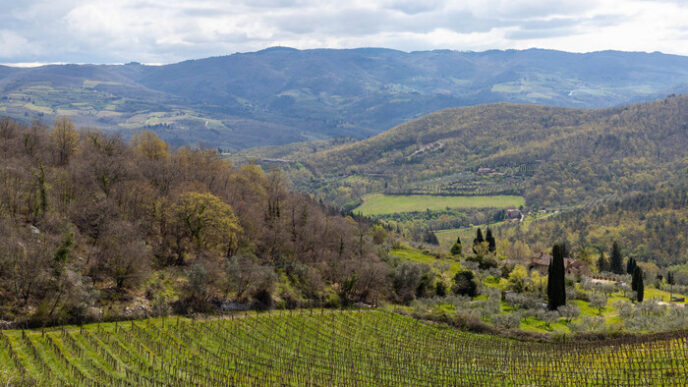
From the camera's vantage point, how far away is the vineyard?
1350 inches

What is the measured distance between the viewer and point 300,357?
42656 millimetres

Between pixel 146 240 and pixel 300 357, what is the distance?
26.7 m

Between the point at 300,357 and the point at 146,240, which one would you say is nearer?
the point at 300,357

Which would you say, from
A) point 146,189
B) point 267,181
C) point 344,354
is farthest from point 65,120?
point 344,354

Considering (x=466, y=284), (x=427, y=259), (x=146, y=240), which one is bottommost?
(x=427, y=259)

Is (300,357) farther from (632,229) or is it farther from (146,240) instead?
(632,229)

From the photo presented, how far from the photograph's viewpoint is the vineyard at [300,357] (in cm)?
3428

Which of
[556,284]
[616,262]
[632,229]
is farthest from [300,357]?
[632,229]

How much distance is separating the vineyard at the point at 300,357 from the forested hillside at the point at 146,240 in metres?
4.09

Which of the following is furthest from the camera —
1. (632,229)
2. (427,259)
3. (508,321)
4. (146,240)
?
(632,229)

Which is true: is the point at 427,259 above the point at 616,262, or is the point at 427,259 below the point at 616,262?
above

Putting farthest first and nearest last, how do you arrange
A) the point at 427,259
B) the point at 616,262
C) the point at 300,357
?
the point at 616,262, the point at 427,259, the point at 300,357

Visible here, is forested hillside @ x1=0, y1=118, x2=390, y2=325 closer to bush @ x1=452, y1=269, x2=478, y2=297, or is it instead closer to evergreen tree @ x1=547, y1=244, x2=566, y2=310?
bush @ x1=452, y1=269, x2=478, y2=297

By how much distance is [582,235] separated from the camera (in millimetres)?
171750
